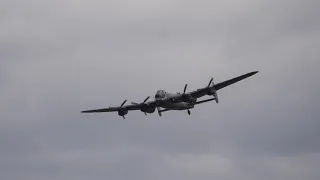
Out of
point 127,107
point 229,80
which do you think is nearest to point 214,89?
point 229,80

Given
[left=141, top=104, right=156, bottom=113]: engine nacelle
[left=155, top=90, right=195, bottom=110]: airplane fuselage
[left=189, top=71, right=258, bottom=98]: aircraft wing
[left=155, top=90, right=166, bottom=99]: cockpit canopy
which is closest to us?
[left=189, top=71, right=258, bottom=98]: aircraft wing

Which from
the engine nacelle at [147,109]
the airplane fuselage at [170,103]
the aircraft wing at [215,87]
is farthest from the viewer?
the engine nacelle at [147,109]

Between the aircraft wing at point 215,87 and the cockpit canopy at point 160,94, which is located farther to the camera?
the cockpit canopy at point 160,94

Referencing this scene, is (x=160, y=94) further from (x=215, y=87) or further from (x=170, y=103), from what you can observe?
(x=215, y=87)

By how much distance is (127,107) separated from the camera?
185000 millimetres

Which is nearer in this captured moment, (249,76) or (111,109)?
(249,76)

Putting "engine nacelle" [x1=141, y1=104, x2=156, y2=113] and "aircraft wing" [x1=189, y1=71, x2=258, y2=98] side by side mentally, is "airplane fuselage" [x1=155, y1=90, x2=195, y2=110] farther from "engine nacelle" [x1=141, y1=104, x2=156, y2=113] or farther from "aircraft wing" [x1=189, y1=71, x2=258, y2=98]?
"engine nacelle" [x1=141, y1=104, x2=156, y2=113]

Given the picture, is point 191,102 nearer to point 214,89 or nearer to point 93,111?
point 214,89

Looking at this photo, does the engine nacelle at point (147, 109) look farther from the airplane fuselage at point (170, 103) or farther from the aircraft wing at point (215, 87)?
the aircraft wing at point (215, 87)

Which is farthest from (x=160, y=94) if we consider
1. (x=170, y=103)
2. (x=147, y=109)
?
(x=147, y=109)

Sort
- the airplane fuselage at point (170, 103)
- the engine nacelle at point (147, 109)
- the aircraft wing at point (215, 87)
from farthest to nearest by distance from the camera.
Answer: the engine nacelle at point (147, 109), the airplane fuselage at point (170, 103), the aircraft wing at point (215, 87)

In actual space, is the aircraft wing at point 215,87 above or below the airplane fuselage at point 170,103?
above

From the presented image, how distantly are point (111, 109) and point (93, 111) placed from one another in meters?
4.91

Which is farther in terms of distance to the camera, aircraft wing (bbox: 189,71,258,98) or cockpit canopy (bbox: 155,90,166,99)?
cockpit canopy (bbox: 155,90,166,99)
